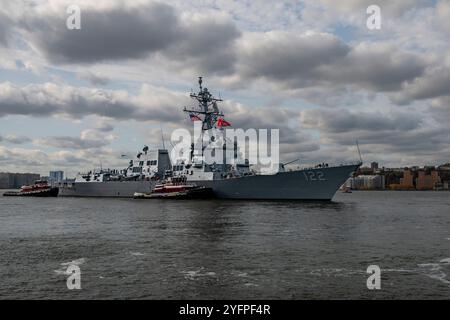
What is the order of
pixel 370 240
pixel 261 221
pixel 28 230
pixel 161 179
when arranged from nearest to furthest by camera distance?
pixel 370 240 → pixel 28 230 → pixel 261 221 → pixel 161 179

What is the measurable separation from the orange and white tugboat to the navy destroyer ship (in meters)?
1.07

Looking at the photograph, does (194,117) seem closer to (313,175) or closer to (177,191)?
(177,191)

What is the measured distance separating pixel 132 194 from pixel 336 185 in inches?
1507

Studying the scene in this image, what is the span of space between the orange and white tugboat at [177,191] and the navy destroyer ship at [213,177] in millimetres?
1072

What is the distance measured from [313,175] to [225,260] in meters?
41.4

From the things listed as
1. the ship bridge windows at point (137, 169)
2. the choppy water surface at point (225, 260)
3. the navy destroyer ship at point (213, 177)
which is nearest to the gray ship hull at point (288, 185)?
the navy destroyer ship at point (213, 177)

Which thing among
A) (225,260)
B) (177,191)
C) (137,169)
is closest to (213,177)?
(177,191)

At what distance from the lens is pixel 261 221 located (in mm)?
34969

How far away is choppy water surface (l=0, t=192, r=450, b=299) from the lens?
Answer: 47.5ft

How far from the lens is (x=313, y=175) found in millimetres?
58781

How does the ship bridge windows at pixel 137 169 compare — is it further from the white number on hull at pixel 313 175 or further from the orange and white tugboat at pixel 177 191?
the white number on hull at pixel 313 175
